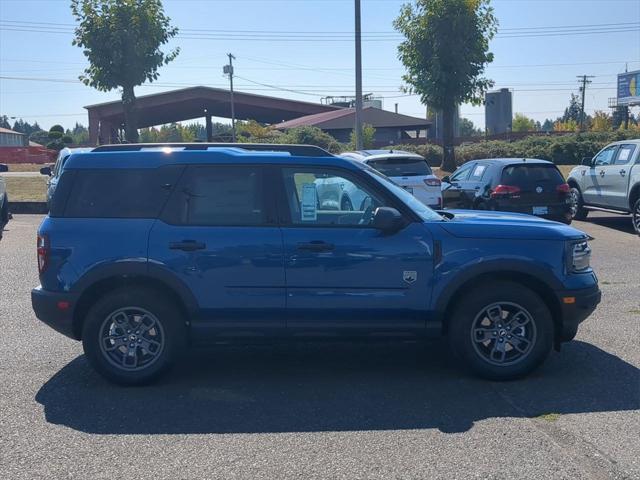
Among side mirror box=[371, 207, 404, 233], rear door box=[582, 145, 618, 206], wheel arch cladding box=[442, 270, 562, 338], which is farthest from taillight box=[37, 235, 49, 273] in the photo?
rear door box=[582, 145, 618, 206]

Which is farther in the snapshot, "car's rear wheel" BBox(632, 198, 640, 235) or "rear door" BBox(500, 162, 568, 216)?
"car's rear wheel" BBox(632, 198, 640, 235)

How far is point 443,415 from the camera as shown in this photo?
546cm

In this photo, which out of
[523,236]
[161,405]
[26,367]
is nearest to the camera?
[161,405]

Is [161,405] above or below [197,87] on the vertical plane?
below

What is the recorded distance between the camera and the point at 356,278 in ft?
19.8

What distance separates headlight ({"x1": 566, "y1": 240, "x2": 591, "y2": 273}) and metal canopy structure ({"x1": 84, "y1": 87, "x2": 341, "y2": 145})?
4140 centimetres

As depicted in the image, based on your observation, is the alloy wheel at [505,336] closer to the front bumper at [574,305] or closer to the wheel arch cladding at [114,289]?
the front bumper at [574,305]

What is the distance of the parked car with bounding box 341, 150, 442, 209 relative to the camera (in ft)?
46.1

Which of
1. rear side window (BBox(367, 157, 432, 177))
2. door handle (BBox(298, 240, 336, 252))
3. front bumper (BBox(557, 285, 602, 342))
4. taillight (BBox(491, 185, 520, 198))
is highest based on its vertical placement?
rear side window (BBox(367, 157, 432, 177))

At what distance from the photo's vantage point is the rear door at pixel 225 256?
6035 millimetres

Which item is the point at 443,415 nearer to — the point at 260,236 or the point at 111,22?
the point at 260,236

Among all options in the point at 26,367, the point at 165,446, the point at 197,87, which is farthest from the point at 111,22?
the point at 197,87

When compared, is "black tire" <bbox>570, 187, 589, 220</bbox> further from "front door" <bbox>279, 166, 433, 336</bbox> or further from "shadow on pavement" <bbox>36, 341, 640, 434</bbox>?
"front door" <bbox>279, 166, 433, 336</bbox>

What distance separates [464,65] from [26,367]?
2564cm
